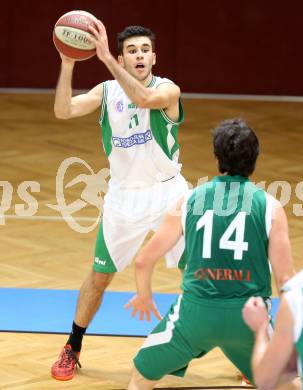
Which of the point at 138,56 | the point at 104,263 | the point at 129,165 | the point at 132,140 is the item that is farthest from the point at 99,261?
the point at 138,56

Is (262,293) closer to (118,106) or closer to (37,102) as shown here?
(118,106)

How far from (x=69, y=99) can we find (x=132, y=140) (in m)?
0.46

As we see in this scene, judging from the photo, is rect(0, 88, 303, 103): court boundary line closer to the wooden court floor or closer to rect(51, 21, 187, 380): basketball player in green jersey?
the wooden court floor

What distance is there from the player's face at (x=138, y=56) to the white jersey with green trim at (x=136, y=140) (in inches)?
4.4

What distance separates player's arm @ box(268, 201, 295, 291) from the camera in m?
4.99

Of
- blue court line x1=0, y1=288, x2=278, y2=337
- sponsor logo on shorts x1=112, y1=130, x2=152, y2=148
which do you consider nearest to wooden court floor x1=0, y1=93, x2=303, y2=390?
blue court line x1=0, y1=288, x2=278, y2=337

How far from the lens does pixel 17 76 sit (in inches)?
635

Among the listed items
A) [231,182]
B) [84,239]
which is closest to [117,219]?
[231,182]

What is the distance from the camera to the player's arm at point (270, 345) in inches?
156

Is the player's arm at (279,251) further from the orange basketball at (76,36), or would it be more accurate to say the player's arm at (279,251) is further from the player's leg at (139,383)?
the orange basketball at (76,36)

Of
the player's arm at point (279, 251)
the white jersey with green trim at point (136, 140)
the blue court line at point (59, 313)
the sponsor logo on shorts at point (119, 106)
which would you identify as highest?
the sponsor logo on shorts at point (119, 106)

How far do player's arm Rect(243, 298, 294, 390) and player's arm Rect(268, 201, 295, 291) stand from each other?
2.28 feet

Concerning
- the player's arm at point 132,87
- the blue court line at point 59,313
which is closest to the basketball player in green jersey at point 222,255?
the player's arm at point 132,87

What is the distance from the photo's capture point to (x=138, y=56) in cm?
681
